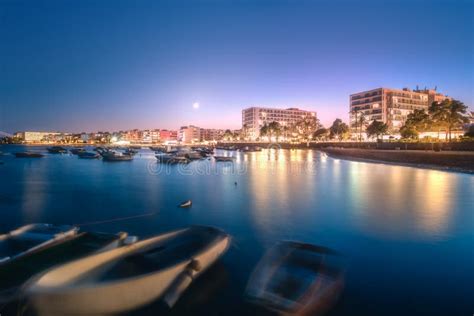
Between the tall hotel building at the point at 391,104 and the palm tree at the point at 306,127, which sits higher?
the tall hotel building at the point at 391,104

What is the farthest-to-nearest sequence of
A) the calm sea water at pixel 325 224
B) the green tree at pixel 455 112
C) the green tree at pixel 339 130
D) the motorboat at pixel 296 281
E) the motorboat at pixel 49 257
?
1. the green tree at pixel 339 130
2. the green tree at pixel 455 112
3. the calm sea water at pixel 325 224
4. the motorboat at pixel 49 257
5. the motorboat at pixel 296 281

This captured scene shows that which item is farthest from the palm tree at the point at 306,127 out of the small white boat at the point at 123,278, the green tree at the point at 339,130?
the small white boat at the point at 123,278

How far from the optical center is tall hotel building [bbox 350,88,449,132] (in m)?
122

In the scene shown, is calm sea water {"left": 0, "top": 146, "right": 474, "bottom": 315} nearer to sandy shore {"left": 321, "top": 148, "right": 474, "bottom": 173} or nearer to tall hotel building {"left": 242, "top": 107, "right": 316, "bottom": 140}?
sandy shore {"left": 321, "top": 148, "right": 474, "bottom": 173}

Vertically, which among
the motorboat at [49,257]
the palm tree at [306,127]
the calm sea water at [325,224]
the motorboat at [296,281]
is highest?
the palm tree at [306,127]

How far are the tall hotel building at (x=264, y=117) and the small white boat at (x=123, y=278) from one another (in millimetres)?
171790

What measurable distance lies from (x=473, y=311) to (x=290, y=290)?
388 centimetres

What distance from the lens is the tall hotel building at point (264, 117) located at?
181250 millimetres

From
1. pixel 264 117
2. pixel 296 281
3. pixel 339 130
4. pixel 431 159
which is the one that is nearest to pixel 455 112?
pixel 431 159

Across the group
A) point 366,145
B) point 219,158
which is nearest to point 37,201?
point 219,158

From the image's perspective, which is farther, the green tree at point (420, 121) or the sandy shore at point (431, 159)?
the green tree at point (420, 121)

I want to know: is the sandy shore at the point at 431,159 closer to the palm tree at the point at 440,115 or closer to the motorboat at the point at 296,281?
the palm tree at the point at 440,115

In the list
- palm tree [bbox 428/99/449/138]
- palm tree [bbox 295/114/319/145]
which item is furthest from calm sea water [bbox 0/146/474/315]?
palm tree [bbox 295/114/319/145]

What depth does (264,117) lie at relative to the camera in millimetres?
181125
